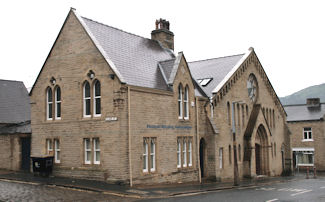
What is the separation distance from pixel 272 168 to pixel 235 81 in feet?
34.9

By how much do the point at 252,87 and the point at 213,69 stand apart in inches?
183

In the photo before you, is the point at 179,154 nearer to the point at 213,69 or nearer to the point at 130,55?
the point at 130,55

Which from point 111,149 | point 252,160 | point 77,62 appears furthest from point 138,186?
point 252,160

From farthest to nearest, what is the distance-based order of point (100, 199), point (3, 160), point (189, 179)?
point (3, 160), point (189, 179), point (100, 199)

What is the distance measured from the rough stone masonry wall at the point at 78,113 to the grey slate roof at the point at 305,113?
38556mm

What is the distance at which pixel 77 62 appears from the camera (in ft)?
76.0

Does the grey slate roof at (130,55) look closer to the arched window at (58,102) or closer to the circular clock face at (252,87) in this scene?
the arched window at (58,102)

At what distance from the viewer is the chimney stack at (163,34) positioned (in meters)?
33.0

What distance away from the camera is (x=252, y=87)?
3575cm

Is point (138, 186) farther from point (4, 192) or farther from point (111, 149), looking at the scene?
point (4, 192)

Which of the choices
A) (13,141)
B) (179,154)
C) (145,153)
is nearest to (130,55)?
(145,153)

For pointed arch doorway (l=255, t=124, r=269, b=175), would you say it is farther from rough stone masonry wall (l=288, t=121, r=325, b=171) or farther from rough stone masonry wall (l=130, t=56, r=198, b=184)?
rough stone masonry wall (l=288, t=121, r=325, b=171)

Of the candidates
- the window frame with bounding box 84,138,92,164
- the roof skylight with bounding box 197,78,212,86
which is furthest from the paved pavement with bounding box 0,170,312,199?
the roof skylight with bounding box 197,78,212,86

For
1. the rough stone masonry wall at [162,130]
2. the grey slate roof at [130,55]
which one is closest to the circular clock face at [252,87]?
the rough stone masonry wall at [162,130]
